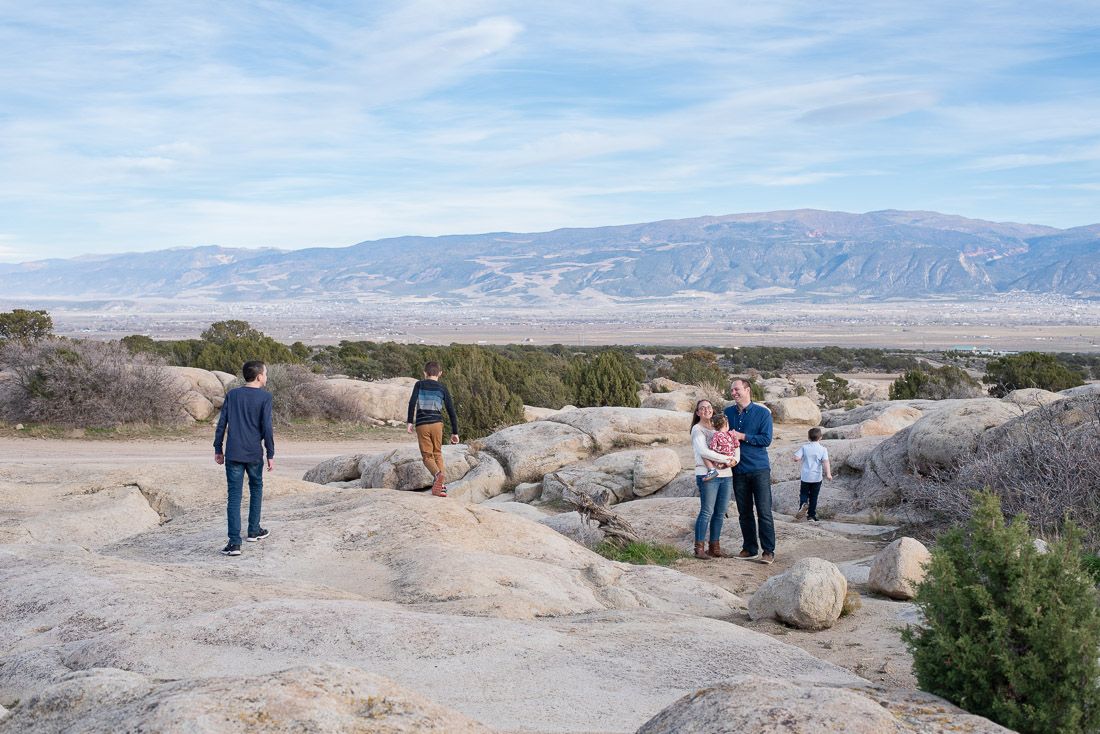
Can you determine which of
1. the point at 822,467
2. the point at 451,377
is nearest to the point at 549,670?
the point at 822,467

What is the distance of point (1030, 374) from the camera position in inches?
1157

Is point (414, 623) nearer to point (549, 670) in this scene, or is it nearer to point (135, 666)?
point (549, 670)

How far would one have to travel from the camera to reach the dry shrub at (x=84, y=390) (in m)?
24.7

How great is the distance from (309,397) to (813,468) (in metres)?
17.8

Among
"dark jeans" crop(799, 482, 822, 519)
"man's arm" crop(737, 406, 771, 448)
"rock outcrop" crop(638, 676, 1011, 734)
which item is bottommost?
"dark jeans" crop(799, 482, 822, 519)

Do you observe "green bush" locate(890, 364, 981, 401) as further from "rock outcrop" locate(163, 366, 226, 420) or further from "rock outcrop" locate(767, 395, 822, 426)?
"rock outcrop" locate(163, 366, 226, 420)

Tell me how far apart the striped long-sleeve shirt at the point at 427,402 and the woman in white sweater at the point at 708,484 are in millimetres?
3244

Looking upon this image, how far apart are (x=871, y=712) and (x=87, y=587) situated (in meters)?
5.55

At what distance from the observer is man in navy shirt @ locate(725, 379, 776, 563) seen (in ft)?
34.9

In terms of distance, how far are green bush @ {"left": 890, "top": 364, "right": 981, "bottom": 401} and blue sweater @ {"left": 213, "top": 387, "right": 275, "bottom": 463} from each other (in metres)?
23.0

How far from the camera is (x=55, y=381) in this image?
24.6 m

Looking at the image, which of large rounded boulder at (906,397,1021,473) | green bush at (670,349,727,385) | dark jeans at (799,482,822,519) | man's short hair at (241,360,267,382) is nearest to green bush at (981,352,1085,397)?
green bush at (670,349,727,385)

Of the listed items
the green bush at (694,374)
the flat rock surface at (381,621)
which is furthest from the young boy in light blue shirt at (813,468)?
the green bush at (694,374)

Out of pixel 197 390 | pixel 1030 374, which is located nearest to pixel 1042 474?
pixel 1030 374
